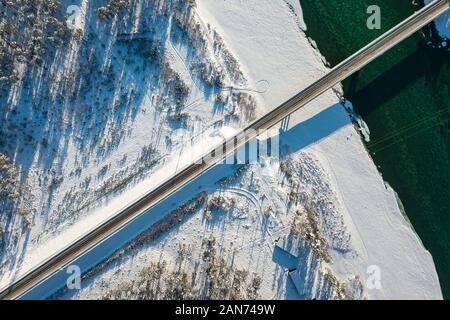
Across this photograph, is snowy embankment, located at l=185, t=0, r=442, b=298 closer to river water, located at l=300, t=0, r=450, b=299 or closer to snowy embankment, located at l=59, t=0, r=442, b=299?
snowy embankment, located at l=59, t=0, r=442, b=299

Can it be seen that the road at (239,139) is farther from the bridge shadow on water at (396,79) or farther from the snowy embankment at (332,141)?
the bridge shadow on water at (396,79)

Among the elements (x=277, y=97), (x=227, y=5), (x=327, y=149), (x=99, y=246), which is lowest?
(x=99, y=246)

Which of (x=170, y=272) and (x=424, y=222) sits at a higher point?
(x=424, y=222)

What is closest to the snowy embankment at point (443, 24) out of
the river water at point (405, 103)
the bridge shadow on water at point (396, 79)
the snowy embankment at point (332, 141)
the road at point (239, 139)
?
the river water at point (405, 103)

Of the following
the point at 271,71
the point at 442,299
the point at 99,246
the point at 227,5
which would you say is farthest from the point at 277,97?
the point at 442,299

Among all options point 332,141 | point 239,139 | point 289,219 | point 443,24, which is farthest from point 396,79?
point 289,219

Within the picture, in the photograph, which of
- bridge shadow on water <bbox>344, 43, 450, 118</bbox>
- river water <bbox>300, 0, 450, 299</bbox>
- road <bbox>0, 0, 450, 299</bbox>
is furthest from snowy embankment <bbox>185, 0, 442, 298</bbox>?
bridge shadow on water <bbox>344, 43, 450, 118</bbox>

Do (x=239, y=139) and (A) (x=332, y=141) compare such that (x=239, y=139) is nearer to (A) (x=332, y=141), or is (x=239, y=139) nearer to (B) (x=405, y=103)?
(A) (x=332, y=141)
